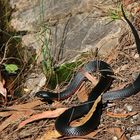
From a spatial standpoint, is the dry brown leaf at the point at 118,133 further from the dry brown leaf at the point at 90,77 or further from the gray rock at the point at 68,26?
the gray rock at the point at 68,26

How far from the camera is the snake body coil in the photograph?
489 centimetres

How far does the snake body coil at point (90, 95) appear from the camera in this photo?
4890 mm

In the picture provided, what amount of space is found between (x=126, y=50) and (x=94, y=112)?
1106 millimetres

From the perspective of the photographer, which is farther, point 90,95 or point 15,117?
point 15,117

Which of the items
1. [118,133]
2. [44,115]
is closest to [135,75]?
[118,133]

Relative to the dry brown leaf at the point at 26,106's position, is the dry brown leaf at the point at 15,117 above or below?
below

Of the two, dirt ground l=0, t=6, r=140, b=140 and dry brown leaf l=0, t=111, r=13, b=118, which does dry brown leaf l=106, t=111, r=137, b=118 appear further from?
dry brown leaf l=0, t=111, r=13, b=118

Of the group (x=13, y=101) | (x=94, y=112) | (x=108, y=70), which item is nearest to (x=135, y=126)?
(x=94, y=112)

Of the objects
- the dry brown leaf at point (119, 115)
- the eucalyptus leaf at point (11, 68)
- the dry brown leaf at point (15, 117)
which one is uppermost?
the eucalyptus leaf at point (11, 68)

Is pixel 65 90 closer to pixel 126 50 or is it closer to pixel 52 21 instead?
pixel 126 50

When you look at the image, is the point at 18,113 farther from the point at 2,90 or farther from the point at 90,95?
the point at 90,95

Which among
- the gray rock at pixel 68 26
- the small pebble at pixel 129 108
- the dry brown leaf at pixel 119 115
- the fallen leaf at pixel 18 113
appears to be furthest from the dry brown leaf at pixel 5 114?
the small pebble at pixel 129 108

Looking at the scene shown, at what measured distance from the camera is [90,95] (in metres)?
5.28

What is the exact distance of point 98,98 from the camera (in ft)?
16.6
